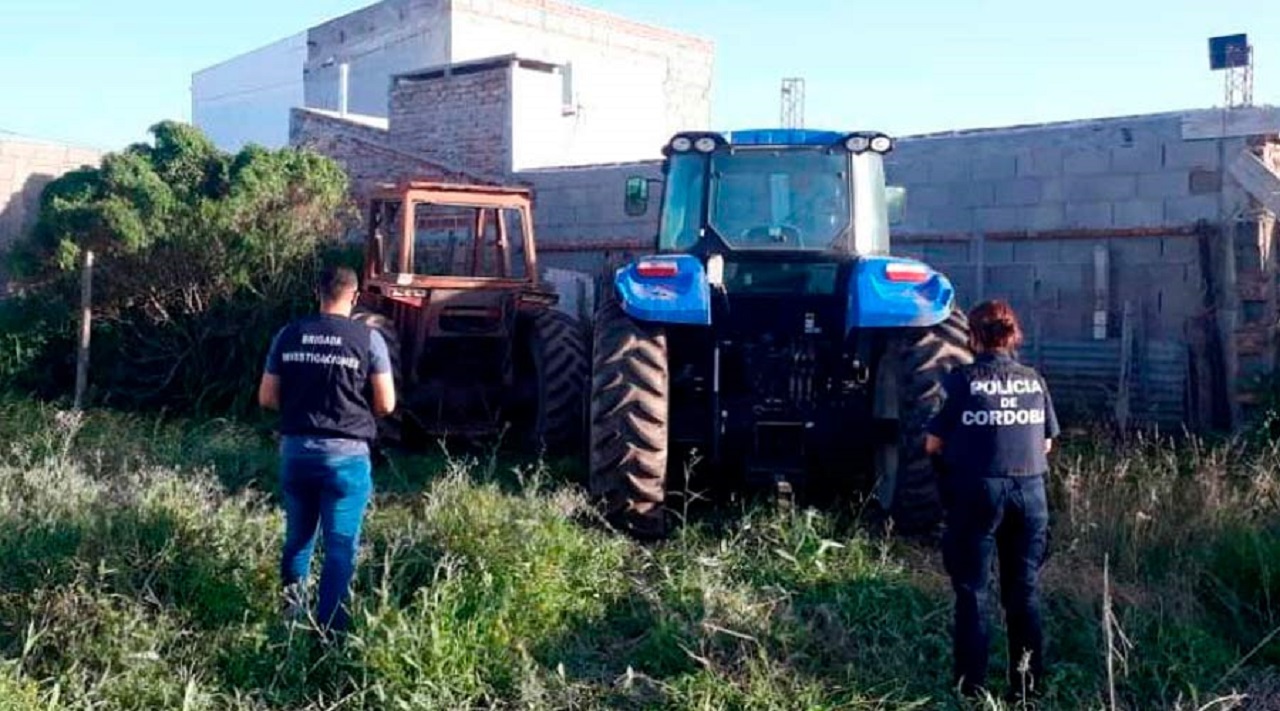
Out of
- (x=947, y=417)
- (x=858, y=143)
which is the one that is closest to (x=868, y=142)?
(x=858, y=143)

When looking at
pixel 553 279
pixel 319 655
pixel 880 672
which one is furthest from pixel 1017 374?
pixel 553 279

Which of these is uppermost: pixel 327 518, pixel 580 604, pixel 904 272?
pixel 904 272

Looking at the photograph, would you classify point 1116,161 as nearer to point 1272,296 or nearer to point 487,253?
point 1272,296

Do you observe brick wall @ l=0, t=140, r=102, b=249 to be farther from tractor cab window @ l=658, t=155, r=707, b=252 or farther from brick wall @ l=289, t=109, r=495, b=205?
tractor cab window @ l=658, t=155, r=707, b=252

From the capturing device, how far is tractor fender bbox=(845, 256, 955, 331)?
6.62 meters

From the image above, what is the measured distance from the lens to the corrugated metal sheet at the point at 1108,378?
9109 millimetres

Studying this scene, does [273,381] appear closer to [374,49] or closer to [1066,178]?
[1066,178]

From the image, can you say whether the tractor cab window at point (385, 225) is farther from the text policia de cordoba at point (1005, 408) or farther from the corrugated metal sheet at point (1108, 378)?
the text policia de cordoba at point (1005, 408)

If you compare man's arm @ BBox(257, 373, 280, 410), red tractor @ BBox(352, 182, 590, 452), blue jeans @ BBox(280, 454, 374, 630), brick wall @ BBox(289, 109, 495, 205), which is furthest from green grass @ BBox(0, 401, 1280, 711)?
brick wall @ BBox(289, 109, 495, 205)

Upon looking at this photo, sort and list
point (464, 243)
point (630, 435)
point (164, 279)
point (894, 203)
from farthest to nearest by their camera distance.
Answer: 1. point (464, 243)
2. point (164, 279)
3. point (894, 203)
4. point (630, 435)

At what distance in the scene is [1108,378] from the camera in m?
9.39

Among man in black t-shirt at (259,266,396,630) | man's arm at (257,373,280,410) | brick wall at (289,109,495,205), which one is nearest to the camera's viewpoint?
man in black t-shirt at (259,266,396,630)

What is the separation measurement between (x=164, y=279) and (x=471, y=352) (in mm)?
3062

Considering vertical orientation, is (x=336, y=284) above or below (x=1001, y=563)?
above
